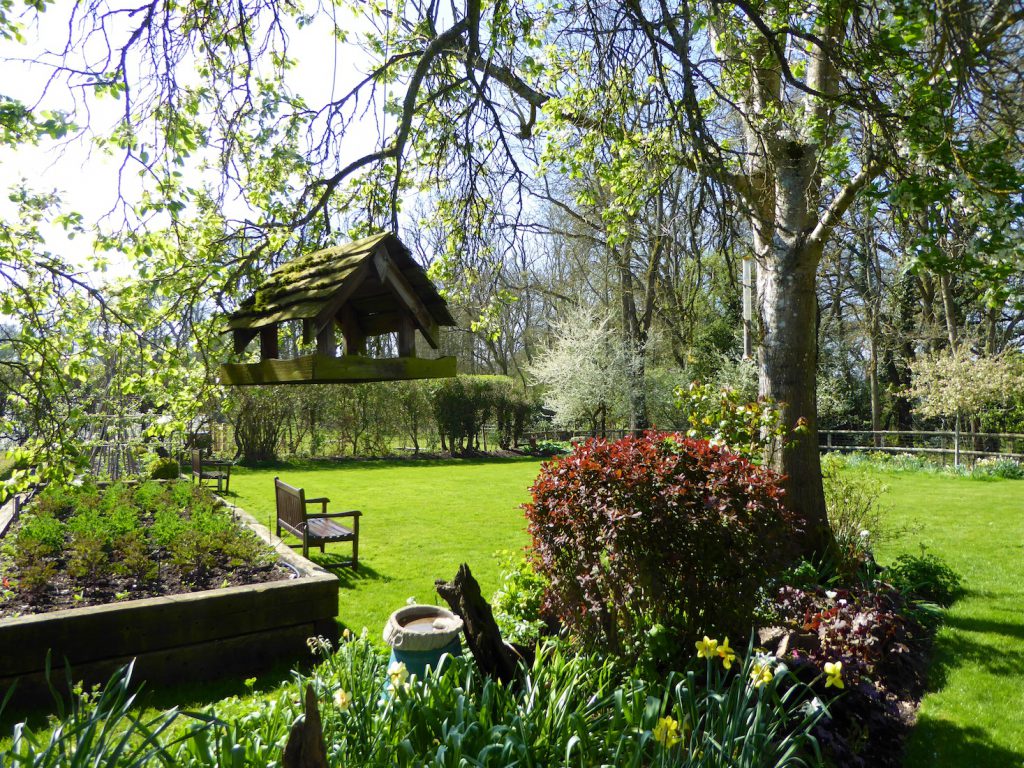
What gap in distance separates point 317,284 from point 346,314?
47 centimetres

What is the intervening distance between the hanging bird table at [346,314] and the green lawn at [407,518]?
6.67 ft

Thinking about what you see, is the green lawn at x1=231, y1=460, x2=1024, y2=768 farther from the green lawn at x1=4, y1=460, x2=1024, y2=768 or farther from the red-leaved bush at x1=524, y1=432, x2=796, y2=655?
the red-leaved bush at x1=524, y1=432, x2=796, y2=655

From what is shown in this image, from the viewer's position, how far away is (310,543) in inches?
297

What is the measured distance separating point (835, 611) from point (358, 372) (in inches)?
145

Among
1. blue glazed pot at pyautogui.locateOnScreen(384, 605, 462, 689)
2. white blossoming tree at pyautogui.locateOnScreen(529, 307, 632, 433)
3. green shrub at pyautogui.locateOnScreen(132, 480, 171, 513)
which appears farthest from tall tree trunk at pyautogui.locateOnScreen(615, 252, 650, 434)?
blue glazed pot at pyautogui.locateOnScreen(384, 605, 462, 689)

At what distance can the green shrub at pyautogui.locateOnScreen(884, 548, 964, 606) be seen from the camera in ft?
22.0

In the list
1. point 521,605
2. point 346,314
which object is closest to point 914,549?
point 521,605

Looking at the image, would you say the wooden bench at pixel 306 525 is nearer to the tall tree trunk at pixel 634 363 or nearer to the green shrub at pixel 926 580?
the green shrub at pixel 926 580

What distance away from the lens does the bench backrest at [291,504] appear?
7637mm

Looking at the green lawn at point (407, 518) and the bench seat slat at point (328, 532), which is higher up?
the bench seat slat at point (328, 532)

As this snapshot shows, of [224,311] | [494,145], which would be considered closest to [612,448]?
[494,145]

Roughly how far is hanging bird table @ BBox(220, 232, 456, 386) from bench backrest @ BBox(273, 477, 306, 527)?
385 cm

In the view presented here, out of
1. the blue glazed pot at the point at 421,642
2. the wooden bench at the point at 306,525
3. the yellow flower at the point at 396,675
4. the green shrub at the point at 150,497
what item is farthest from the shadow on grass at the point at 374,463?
the yellow flower at the point at 396,675

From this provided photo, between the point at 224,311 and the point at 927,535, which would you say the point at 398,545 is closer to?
the point at 224,311
